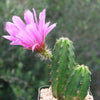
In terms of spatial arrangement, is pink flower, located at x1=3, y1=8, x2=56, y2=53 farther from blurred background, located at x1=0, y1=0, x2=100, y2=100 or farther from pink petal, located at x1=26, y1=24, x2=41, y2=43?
blurred background, located at x1=0, y1=0, x2=100, y2=100

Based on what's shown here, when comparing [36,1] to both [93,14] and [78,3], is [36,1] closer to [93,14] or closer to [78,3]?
[78,3]

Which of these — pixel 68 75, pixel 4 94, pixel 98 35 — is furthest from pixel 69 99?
pixel 98 35

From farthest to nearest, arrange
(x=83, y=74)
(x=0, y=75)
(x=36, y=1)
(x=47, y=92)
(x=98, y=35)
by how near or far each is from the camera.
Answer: (x=98, y=35) → (x=36, y=1) → (x=0, y=75) → (x=47, y=92) → (x=83, y=74)

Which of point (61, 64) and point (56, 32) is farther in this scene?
point (56, 32)

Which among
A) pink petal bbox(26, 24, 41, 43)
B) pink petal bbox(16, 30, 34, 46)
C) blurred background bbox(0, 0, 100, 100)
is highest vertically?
blurred background bbox(0, 0, 100, 100)

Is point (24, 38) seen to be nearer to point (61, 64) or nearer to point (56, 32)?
point (61, 64)

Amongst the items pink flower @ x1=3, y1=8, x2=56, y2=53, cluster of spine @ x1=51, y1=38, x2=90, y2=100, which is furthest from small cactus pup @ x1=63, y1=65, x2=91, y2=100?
pink flower @ x1=3, y1=8, x2=56, y2=53

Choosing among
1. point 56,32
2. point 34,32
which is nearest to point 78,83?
point 34,32
